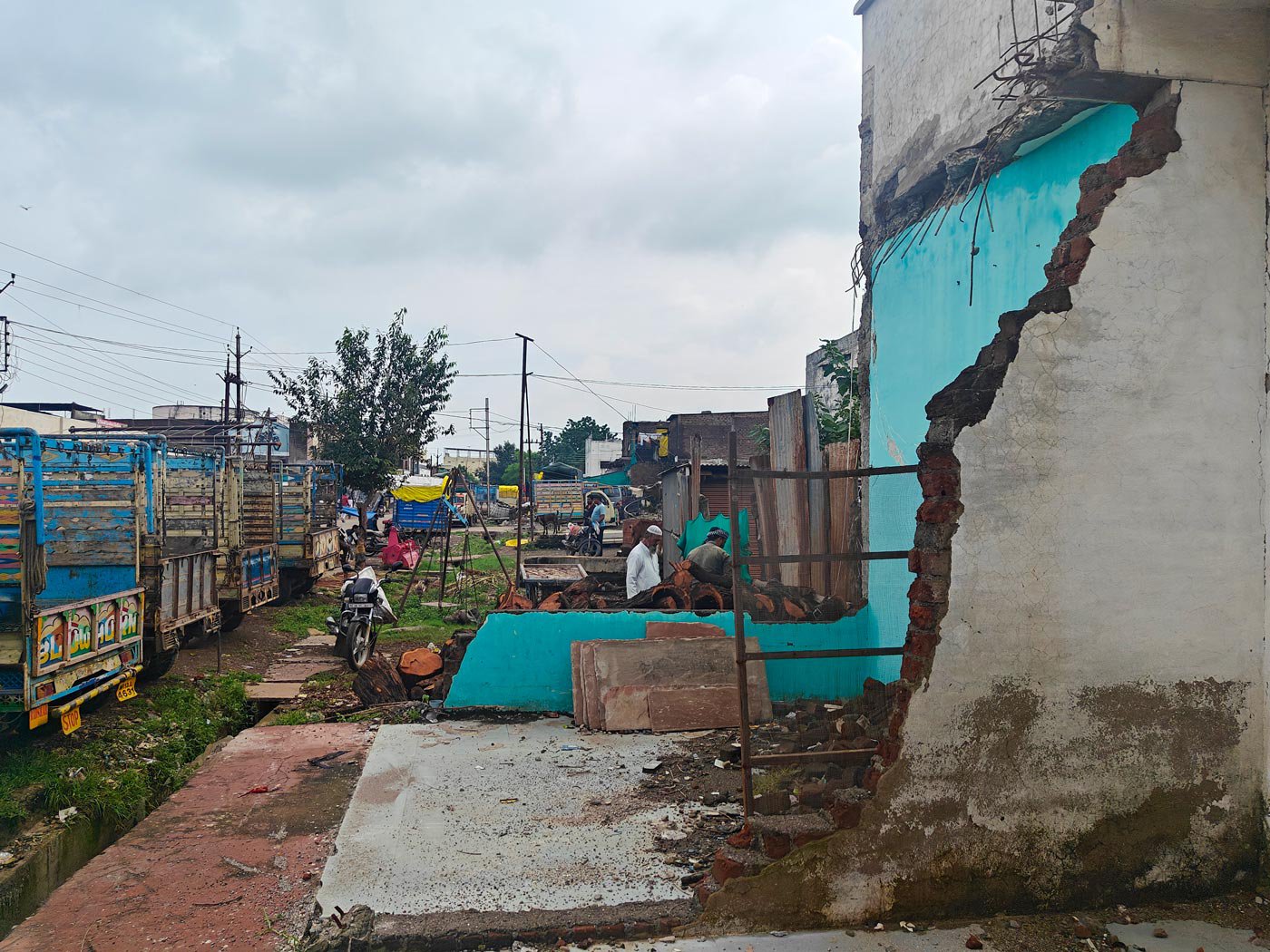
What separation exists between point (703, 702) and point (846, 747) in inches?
110

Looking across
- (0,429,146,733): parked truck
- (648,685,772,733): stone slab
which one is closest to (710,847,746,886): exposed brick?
(648,685,772,733): stone slab

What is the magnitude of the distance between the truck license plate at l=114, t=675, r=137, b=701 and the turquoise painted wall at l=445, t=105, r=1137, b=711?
2.96 m

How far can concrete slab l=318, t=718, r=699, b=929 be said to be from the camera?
4066mm

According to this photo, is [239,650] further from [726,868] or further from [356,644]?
[726,868]

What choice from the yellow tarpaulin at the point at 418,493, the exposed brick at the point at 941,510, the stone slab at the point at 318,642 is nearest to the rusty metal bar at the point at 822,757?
the exposed brick at the point at 941,510

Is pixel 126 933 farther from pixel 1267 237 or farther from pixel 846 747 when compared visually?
pixel 1267 237

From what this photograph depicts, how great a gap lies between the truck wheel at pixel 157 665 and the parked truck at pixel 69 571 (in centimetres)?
74

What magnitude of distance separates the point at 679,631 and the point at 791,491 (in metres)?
1.90

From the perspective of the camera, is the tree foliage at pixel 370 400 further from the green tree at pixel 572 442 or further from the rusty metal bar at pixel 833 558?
the green tree at pixel 572 442

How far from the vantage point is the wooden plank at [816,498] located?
7.85 metres

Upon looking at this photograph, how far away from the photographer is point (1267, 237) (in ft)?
12.7

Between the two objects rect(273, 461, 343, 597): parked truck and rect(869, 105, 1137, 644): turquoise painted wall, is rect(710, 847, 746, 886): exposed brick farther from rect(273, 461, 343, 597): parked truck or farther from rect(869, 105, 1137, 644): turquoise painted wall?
rect(273, 461, 343, 597): parked truck

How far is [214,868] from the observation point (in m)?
4.64

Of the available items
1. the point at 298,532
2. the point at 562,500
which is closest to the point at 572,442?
the point at 562,500
